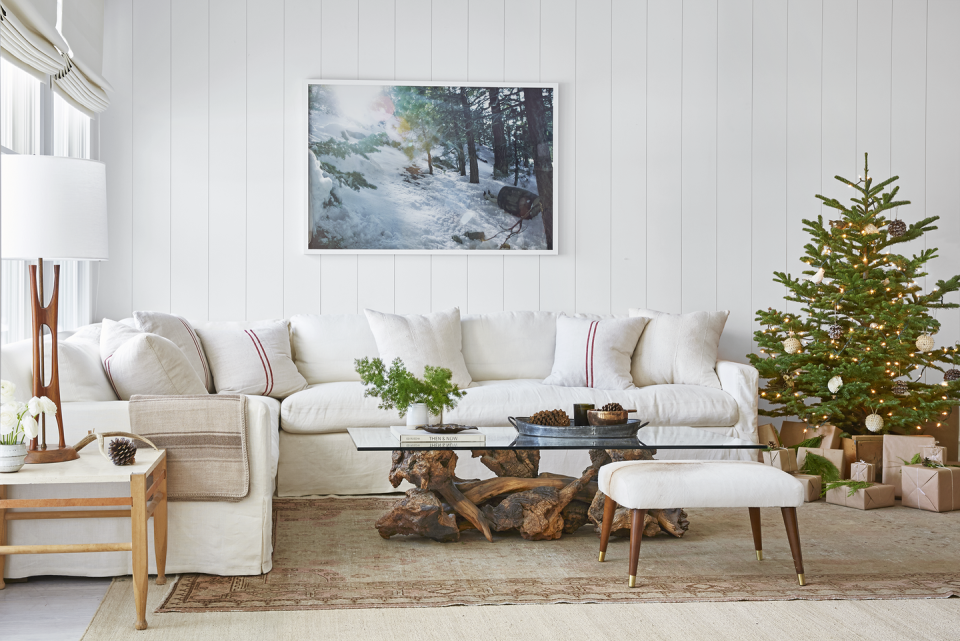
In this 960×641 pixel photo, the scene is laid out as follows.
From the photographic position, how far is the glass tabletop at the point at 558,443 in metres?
2.77

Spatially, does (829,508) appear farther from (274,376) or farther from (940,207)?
(274,376)

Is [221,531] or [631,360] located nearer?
[221,531]

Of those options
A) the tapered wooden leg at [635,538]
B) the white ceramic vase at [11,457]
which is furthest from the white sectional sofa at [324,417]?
the tapered wooden leg at [635,538]

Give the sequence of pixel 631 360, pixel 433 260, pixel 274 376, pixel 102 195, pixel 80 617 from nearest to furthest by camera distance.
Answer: pixel 80 617 → pixel 102 195 → pixel 274 376 → pixel 631 360 → pixel 433 260

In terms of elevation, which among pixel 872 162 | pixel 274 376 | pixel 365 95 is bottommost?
pixel 274 376

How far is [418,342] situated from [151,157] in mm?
1866

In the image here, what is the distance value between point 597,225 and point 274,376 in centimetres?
208

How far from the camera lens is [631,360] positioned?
4.51 metres

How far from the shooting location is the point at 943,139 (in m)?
5.10

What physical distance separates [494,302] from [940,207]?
2776 millimetres

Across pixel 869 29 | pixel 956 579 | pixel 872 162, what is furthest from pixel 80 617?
pixel 869 29

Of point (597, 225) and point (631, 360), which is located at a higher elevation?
point (597, 225)

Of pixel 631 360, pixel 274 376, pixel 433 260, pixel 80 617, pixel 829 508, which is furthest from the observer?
pixel 433 260

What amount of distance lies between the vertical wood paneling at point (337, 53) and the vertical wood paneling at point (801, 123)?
2.58m
